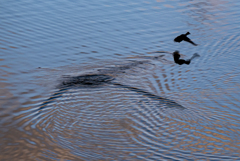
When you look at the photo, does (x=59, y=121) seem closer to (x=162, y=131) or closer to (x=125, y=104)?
(x=125, y=104)

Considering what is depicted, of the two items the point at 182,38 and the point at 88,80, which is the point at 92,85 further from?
the point at 182,38

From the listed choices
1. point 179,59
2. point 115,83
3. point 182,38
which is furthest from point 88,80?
point 182,38

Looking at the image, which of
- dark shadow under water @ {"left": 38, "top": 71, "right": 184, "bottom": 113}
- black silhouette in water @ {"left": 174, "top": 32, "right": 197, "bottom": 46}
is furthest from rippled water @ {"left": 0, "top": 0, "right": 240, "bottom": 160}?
black silhouette in water @ {"left": 174, "top": 32, "right": 197, "bottom": 46}

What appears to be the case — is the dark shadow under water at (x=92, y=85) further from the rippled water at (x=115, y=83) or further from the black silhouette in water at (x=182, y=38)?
the black silhouette in water at (x=182, y=38)

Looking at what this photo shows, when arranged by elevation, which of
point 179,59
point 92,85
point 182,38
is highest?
point 182,38

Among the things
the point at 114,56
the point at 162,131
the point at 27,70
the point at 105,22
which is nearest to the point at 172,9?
the point at 105,22

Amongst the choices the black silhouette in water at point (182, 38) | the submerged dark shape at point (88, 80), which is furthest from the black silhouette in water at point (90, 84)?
the black silhouette in water at point (182, 38)

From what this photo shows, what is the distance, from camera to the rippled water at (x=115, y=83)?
4934mm

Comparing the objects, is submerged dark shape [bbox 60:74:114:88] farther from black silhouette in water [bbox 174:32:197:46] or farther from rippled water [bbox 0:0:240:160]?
black silhouette in water [bbox 174:32:197:46]

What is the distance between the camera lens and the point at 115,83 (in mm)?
6504

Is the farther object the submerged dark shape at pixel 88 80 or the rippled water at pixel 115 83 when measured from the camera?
the submerged dark shape at pixel 88 80

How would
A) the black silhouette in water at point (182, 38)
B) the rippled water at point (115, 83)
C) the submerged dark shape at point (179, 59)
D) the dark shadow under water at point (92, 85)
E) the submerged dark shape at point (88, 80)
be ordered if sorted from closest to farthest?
the rippled water at point (115, 83) → the dark shadow under water at point (92, 85) → the submerged dark shape at point (88, 80) → the submerged dark shape at point (179, 59) → the black silhouette in water at point (182, 38)

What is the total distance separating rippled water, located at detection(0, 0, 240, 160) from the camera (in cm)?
493

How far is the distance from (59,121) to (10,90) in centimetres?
127
